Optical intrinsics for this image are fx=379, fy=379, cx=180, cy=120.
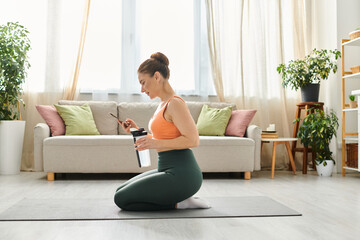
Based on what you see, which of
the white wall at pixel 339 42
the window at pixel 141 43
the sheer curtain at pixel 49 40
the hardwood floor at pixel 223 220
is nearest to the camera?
the hardwood floor at pixel 223 220

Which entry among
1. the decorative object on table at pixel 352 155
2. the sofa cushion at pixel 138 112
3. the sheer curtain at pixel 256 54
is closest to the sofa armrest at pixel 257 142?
the sheer curtain at pixel 256 54

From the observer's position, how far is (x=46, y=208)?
7.72 feet

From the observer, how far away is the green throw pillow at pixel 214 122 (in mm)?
4242

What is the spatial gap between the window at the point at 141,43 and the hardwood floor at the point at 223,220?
1568 mm

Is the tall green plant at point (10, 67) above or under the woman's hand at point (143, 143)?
above

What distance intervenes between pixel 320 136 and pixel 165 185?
2.64 metres

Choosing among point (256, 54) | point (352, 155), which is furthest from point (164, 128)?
point (256, 54)

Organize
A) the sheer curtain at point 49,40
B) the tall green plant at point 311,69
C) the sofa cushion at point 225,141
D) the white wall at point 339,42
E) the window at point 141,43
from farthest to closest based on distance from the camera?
the window at point 141,43 < the sheer curtain at point 49,40 < the white wall at point 339,42 < the tall green plant at point 311,69 < the sofa cushion at point 225,141

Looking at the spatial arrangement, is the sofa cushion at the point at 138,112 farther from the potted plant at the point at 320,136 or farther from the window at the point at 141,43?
the potted plant at the point at 320,136

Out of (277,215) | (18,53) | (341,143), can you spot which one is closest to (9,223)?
(277,215)

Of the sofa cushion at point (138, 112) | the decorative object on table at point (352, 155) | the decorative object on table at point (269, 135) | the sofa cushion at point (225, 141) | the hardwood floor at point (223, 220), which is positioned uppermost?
the sofa cushion at point (138, 112)

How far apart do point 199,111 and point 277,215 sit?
2.54 metres

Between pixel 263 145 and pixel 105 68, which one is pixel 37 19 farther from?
pixel 263 145

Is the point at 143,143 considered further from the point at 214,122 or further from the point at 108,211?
the point at 214,122
